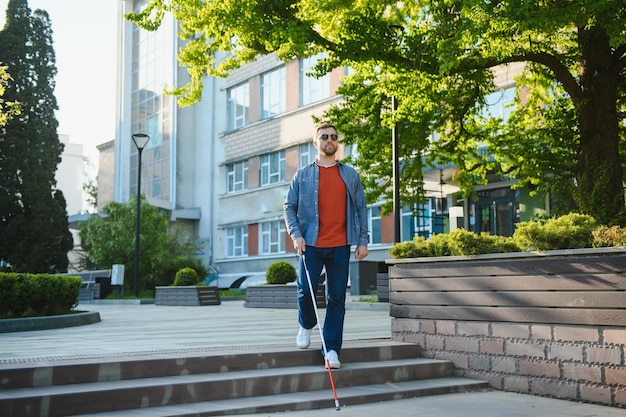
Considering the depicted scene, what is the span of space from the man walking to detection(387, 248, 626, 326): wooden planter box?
132 cm

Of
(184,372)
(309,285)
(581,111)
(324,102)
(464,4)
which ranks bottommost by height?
(184,372)

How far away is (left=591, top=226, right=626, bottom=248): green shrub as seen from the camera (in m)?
6.57

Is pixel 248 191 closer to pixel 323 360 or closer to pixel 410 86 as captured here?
pixel 410 86

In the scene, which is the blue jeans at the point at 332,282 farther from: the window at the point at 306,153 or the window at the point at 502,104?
the window at the point at 306,153

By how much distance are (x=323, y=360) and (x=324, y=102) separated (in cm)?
2974

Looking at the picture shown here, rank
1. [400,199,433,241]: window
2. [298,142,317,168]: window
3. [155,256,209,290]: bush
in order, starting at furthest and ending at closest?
[298,142,317,168]: window, [155,256,209,290]: bush, [400,199,433,241]: window

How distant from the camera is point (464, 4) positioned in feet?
30.7

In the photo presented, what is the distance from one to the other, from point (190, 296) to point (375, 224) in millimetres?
11947

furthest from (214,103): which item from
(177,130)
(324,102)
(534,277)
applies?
(534,277)

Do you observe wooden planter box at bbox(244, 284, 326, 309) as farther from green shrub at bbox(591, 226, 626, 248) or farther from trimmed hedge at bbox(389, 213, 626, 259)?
green shrub at bbox(591, 226, 626, 248)

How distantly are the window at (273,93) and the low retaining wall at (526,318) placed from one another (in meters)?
32.3

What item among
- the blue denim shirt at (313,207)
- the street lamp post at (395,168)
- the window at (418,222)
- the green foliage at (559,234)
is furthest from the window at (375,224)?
the blue denim shirt at (313,207)

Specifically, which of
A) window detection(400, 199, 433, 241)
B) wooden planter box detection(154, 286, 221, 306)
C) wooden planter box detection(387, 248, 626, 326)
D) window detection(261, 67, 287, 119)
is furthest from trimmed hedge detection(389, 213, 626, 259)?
window detection(261, 67, 287, 119)

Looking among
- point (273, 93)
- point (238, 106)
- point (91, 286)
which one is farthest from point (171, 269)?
point (238, 106)
